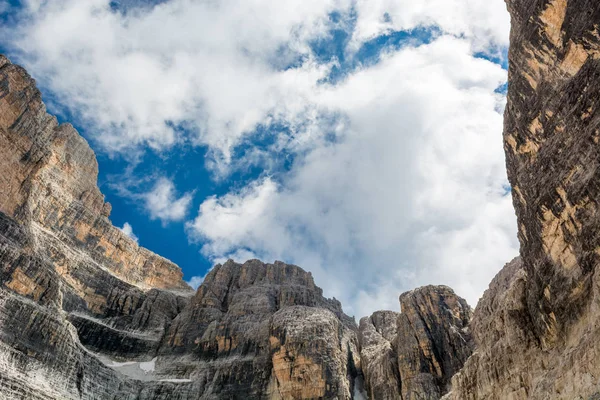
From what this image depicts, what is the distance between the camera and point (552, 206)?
2420 centimetres

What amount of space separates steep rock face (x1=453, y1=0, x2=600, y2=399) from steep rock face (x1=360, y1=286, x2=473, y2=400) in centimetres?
3202

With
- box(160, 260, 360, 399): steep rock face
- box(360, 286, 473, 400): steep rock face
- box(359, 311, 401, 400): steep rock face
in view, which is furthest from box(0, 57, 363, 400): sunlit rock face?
box(360, 286, 473, 400): steep rock face

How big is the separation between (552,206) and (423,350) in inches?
1872

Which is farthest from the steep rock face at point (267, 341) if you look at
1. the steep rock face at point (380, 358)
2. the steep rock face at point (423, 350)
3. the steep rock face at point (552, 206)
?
the steep rock face at point (552, 206)

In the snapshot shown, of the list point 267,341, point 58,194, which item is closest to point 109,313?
point 58,194

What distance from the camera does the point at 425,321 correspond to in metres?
69.8

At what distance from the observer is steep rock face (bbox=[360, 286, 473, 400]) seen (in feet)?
205

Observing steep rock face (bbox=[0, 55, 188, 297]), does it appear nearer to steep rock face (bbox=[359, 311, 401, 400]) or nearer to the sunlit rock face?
the sunlit rock face

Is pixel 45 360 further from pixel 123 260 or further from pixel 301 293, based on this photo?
pixel 123 260

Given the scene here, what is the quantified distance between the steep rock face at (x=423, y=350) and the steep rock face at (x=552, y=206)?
1261 inches

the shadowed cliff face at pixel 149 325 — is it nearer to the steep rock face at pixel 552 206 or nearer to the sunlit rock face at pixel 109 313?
the sunlit rock face at pixel 109 313

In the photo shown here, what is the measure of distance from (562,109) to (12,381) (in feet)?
185

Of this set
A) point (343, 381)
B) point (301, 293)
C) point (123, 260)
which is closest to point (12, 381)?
point (343, 381)

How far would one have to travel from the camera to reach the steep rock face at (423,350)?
205 ft
